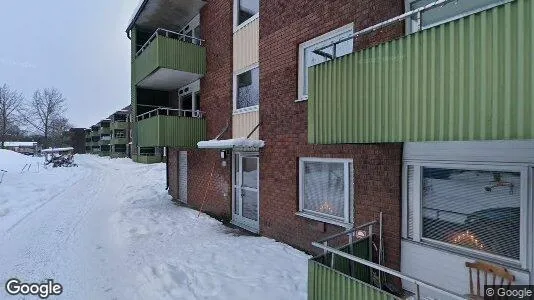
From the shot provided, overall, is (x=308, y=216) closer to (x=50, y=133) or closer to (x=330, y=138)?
(x=330, y=138)

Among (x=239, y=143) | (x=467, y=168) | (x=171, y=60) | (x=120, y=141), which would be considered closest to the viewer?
(x=467, y=168)

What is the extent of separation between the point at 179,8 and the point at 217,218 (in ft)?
27.6

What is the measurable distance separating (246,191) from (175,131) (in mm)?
3636

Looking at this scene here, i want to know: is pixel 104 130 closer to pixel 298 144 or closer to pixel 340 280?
pixel 298 144

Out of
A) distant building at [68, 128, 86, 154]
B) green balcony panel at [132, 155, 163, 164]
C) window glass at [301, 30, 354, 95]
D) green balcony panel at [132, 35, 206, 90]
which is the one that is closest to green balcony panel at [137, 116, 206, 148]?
green balcony panel at [132, 35, 206, 90]

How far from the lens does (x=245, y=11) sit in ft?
32.4

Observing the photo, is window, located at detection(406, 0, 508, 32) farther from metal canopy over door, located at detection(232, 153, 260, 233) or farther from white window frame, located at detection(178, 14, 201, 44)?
white window frame, located at detection(178, 14, 201, 44)

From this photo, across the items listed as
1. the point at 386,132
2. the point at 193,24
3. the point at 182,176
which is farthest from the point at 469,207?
the point at 193,24

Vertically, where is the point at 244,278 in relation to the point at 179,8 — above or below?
below

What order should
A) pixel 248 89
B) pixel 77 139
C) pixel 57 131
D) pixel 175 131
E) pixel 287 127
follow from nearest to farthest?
pixel 287 127 < pixel 248 89 < pixel 175 131 < pixel 57 131 < pixel 77 139

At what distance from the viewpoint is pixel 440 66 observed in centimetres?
334

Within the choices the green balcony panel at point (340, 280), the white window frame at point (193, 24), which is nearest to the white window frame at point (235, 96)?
the white window frame at point (193, 24)

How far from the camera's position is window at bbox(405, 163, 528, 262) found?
403 cm

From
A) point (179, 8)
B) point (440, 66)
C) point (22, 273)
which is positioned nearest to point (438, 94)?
point (440, 66)
